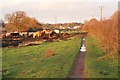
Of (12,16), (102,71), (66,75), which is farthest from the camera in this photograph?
(12,16)

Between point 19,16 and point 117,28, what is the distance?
185 feet

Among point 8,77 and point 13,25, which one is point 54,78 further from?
point 13,25

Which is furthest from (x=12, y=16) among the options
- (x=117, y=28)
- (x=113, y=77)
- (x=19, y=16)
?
(x=113, y=77)

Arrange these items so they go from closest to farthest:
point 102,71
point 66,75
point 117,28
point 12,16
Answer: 1. point 66,75
2. point 102,71
3. point 117,28
4. point 12,16

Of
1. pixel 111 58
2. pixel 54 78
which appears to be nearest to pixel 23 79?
pixel 54 78

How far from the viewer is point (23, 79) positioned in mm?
9648

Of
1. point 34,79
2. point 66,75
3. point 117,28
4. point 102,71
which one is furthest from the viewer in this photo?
point 117,28

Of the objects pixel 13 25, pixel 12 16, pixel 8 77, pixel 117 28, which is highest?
pixel 12 16

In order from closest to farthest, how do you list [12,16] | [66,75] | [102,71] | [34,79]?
[34,79]
[66,75]
[102,71]
[12,16]

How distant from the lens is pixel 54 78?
9.45 metres

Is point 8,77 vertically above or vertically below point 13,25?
below

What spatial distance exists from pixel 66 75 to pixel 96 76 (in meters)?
2.13

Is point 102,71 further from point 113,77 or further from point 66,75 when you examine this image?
point 66,75

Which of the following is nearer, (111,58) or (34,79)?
(34,79)
